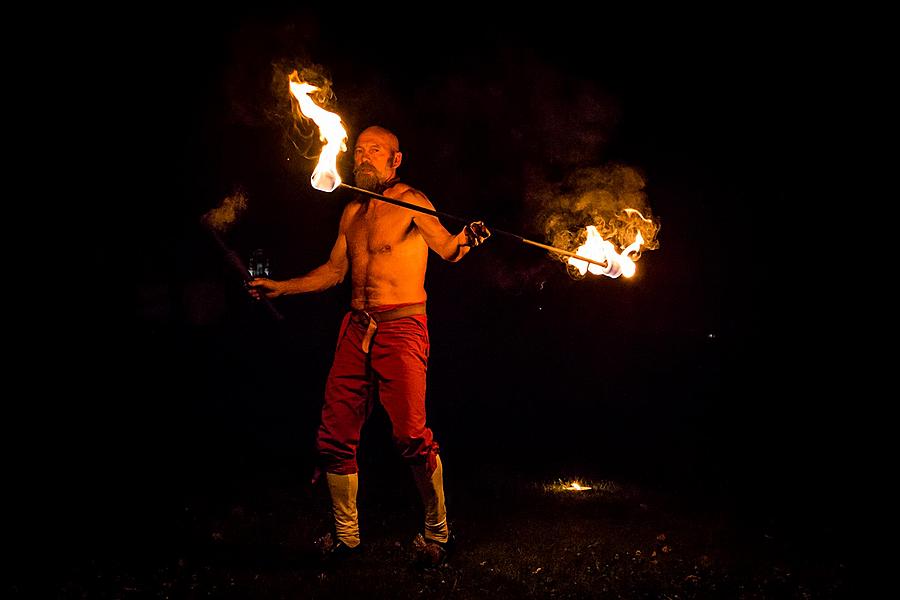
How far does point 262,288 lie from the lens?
437 centimetres

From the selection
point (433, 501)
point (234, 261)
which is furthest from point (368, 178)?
point (433, 501)

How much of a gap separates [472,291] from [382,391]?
7.15m

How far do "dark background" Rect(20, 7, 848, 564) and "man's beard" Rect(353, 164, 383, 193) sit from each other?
4.62 ft

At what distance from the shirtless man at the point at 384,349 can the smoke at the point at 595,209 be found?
1.44m

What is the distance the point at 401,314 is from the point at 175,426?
4.35m

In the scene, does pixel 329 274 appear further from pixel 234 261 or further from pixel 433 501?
pixel 433 501

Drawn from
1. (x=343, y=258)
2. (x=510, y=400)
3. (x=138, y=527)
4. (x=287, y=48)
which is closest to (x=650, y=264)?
(x=510, y=400)

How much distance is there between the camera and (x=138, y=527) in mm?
4664

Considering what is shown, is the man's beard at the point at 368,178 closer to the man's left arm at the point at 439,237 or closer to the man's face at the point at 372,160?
the man's face at the point at 372,160

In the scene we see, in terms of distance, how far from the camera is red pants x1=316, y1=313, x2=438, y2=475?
13.7ft

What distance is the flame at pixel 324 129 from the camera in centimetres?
424

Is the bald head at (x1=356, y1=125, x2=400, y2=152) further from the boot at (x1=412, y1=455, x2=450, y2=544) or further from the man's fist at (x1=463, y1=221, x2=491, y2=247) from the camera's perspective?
the boot at (x1=412, y1=455, x2=450, y2=544)

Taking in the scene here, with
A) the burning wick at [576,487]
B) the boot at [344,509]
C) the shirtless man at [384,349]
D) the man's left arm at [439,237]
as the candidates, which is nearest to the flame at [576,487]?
the burning wick at [576,487]

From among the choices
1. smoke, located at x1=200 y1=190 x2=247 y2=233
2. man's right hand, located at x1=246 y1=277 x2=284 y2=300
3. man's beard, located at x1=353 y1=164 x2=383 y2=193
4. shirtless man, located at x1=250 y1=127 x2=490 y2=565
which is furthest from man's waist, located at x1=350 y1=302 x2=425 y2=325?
smoke, located at x1=200 y1=190 x2=247 y2=233
